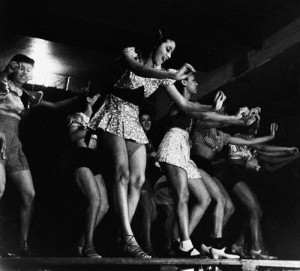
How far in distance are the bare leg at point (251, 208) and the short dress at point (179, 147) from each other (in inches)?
46.5

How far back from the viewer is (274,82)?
6527 millimetres

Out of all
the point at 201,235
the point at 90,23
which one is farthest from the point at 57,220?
the point at 90,23

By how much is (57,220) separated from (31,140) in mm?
1455

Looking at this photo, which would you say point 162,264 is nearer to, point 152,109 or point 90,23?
point 90,23

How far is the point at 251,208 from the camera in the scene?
5.68 meters

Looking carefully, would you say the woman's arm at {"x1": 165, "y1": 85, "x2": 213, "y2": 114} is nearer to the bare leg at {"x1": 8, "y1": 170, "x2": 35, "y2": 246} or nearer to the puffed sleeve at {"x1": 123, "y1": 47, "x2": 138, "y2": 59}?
the puffed sleeve at {"x1": 123, "y1": 47, "x2": 138, "y2": 59}

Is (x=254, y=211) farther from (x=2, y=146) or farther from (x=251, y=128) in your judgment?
(x=2, y=146)

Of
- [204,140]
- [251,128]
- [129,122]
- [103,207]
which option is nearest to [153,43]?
[129,122]

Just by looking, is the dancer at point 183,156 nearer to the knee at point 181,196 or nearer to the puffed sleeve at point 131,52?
the knee at point 181,196

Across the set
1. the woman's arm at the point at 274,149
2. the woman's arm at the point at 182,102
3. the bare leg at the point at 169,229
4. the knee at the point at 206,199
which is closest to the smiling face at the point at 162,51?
the woman's arm at the point at 182,102

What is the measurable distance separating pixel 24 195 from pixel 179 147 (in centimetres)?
153

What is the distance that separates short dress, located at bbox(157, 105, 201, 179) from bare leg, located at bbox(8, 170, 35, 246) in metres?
Result: 1.24

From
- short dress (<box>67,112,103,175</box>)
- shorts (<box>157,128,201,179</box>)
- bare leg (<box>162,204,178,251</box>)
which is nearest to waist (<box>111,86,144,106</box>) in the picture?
shorts (<box>157,128,201,179</box>)

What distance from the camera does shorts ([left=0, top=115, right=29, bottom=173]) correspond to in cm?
414
